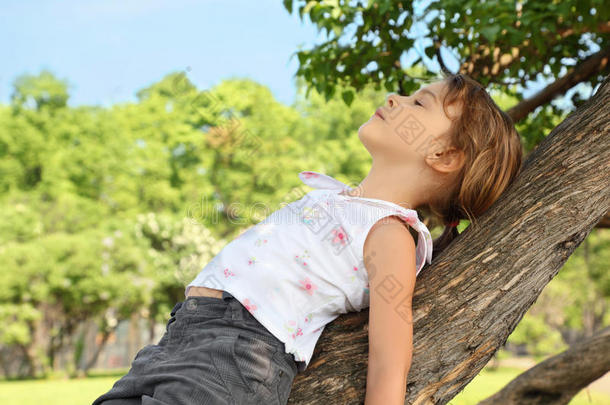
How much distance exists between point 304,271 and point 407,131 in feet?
1.84

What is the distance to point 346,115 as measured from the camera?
2597cm

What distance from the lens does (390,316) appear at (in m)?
1.63

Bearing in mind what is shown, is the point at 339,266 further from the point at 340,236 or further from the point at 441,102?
the point at 441,102

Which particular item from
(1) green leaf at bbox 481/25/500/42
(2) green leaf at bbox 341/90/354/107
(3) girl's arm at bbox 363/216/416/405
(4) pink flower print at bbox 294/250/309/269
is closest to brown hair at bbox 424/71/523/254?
(3) girl's arm at bbox 363/216/416/405

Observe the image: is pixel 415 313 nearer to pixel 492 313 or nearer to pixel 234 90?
pixel 492 313

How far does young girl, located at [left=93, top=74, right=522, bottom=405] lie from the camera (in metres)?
1.60

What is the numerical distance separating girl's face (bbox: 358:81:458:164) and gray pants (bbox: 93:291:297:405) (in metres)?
0.68

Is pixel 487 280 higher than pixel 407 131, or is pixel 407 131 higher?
pixel 407 131

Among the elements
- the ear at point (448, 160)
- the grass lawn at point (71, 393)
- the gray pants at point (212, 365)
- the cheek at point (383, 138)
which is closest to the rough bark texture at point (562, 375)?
the ear at point (448, 160)

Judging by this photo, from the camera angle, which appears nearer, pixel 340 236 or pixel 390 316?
pixel 390 316

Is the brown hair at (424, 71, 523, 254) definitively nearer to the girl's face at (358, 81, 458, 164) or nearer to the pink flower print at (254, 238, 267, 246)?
the girl's face at (358, 81, 458, 164)

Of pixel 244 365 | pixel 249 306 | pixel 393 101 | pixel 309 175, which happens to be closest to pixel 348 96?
pixel 309 175

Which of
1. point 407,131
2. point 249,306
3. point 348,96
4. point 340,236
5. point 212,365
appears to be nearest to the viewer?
point 212,365

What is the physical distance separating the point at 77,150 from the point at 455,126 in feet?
76.1
